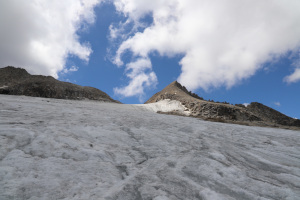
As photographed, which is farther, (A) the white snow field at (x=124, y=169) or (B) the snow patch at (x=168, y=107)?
(B) the snow patch at (x=168, y=107)

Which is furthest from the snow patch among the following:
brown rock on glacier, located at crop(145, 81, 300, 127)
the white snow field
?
the white snow field

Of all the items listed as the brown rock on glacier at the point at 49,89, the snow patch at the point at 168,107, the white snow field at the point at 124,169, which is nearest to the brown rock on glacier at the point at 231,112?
the snow patch at the point at 168,107

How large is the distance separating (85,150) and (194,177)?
2223 millimetres

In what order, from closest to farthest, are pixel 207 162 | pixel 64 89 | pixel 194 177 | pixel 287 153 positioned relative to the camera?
pixel 194 177
pixel 207 162
pixel 287 153
pixel 64 89

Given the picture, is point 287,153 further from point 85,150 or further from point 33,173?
point 33,173

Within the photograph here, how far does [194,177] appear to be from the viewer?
315cm

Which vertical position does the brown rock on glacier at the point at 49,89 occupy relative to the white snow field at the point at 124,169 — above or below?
above

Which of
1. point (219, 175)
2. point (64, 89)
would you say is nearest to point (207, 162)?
point (219, 175)

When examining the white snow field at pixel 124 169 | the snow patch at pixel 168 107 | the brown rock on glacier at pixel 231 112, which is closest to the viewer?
the white snow field at pixel 124 169

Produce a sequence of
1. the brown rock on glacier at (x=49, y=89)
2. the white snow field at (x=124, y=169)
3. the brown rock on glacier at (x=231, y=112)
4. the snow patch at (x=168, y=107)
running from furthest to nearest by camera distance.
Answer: the snow patch at (x=168, y=107)
the brown rock on glacier at (x=49, y=89)
the brown rock on glacier at (x=231, y=112)
the white snow field at (x=124, y=169)

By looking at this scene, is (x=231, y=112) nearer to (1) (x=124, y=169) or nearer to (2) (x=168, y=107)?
(2) (x=168, y=107)

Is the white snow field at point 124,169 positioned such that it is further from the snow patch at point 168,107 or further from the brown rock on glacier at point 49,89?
the brown rock on glacier at point 49,89

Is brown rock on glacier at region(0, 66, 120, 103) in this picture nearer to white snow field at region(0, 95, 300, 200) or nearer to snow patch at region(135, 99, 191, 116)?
snow patch at region(135, 99, 191, 116)

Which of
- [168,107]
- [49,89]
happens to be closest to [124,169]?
[168,107]
